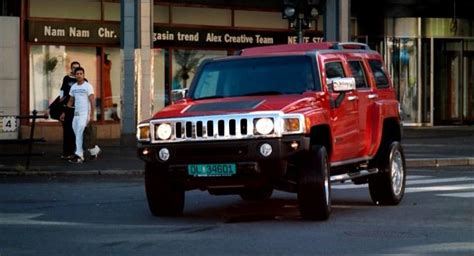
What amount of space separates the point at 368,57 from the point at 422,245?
15.3 ft

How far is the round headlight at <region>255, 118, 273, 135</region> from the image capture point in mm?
11727

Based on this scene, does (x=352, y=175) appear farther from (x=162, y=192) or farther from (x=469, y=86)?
(x=469, y=86)

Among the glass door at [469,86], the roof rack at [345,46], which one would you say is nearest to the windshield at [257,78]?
the roof rack at [345,46]

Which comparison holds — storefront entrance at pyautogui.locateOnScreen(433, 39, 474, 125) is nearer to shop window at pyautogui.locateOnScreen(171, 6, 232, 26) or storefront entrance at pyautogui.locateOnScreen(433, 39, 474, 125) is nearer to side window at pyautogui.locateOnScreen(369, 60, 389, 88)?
shop window at pyautogui.locateOnScreen(171, 6, 232, 26)

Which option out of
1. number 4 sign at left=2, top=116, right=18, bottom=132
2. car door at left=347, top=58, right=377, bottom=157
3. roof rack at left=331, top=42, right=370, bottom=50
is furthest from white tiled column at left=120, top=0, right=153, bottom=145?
car door at left=347, top=58, right=377, bottom=157

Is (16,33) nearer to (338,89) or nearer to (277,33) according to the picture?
(277,33)

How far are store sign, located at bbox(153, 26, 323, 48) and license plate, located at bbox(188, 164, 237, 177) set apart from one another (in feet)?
56.5

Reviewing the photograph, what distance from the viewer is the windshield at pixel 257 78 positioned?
13.1 metres

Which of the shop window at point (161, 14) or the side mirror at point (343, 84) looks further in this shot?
the shop window at point (161, 14)

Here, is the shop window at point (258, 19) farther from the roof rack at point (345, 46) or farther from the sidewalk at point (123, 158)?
the roof rack at point (345, 46)

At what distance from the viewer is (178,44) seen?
A: 2970 centimetres

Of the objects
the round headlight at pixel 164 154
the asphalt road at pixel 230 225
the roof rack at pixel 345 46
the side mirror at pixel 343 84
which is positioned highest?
the roof rack at pixel 345 46

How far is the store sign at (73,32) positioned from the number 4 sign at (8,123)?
7.20 meters

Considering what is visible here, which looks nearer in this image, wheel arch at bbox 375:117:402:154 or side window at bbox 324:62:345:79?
side window at bbox 324:62:345:79
